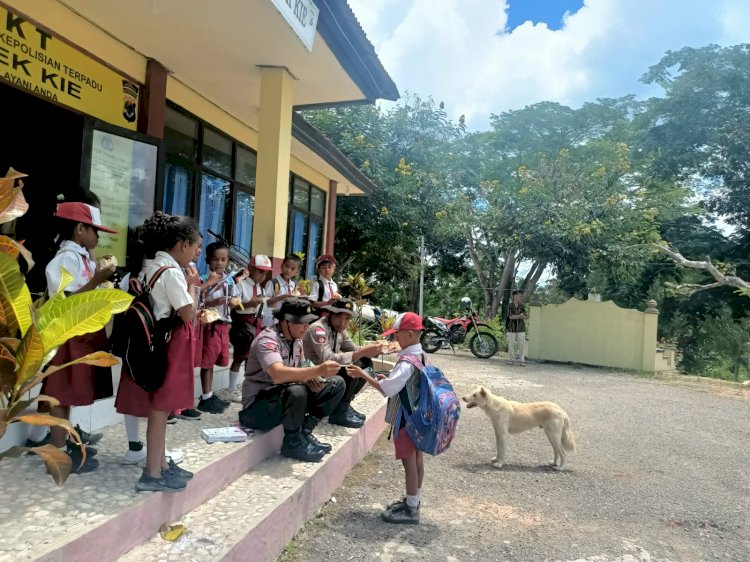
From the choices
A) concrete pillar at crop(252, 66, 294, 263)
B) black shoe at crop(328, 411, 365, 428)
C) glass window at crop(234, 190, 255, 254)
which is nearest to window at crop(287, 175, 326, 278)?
glass window at crop(234, 190, 255, 254)

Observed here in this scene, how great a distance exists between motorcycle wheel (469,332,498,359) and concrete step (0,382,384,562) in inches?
372

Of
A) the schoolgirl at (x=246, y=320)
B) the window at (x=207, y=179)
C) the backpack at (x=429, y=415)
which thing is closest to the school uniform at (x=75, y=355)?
the backpack at (x=429, y=415)

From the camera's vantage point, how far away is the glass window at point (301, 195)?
1069 cm

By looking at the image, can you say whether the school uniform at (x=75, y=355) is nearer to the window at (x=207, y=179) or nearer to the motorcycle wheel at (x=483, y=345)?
the window at (x=207, y=179)

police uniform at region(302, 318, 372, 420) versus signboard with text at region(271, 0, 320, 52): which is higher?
signboard with text at region(271, 0, 320, 52)

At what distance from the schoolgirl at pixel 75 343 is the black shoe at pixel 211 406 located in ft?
4.34

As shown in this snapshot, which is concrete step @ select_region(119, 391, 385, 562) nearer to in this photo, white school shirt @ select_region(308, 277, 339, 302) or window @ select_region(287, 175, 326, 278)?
white school shirt @ select_region(308, 277, 339, 302)

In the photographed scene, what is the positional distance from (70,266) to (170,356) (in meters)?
0.75

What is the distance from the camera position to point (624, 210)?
15422 mm

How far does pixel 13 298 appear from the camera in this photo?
1491 mm

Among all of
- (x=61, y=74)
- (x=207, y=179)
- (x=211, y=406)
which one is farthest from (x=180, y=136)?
(x=211, y=406)

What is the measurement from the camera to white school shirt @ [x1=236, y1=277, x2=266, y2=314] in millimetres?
4961

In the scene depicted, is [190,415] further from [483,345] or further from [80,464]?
[483,345]

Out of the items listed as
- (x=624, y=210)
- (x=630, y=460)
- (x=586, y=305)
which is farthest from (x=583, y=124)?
(x=630, y=460)
